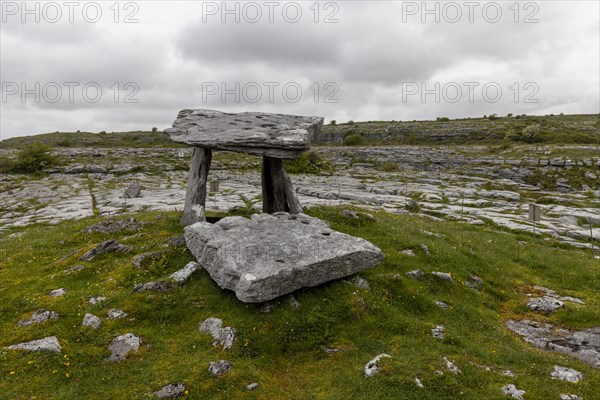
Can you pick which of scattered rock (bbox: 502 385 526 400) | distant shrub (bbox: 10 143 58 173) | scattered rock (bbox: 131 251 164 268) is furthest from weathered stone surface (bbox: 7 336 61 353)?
distant shrub (bbox: 10 143 58 173)

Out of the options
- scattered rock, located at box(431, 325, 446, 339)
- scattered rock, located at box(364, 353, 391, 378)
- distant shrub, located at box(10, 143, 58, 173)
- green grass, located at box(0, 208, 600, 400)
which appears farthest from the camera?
distant shrub, located at box(10, 143, 58, 173)

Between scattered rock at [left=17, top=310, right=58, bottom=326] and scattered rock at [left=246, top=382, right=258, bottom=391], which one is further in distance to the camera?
scattered rock at [left=17, top=310, right=58, bottom=326]

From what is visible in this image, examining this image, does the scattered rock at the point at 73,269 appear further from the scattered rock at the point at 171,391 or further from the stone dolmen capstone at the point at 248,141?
the scattered rock at the point at 171,391

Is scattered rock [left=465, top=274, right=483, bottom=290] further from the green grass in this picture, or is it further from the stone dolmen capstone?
the stone dolmen capstone

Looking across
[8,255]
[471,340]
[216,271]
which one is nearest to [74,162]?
[8,255]

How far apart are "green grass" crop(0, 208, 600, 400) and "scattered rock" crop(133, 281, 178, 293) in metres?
0.42

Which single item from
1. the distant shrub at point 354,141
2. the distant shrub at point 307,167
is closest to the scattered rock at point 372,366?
the distant shrub at point 307,167

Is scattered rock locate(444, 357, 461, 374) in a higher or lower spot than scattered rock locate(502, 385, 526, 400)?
higher

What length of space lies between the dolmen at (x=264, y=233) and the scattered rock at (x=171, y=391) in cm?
344

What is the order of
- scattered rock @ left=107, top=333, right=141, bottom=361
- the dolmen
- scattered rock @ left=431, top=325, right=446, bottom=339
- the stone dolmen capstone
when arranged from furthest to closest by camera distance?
the stone dolmen capstone < the dolmen < scattered rock @ left=431, top=325, right=446, bottom=339 < scattered rock @ left=107, top=333, right=141, bottom=361

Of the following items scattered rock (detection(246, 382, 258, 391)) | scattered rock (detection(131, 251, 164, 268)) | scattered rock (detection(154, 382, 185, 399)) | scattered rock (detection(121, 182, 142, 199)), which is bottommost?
scattered rock (detection(246, 382, 258, 391))

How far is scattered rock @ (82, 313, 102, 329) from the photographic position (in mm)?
12758

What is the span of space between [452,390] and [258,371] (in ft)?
18.3

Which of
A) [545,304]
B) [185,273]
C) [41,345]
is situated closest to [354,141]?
[545,304]
